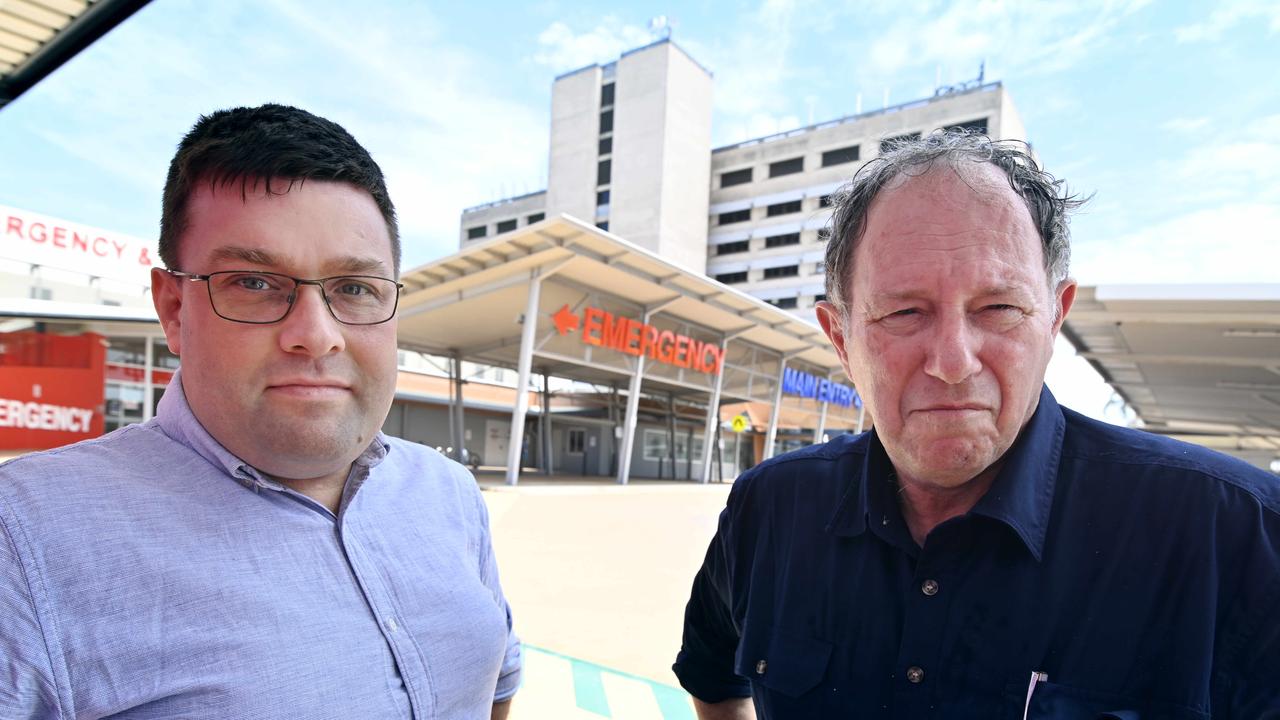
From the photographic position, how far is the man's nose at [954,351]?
1205mm

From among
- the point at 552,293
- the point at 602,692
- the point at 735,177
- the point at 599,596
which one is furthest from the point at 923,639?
the point at 735,177

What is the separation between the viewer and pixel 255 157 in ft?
4.01

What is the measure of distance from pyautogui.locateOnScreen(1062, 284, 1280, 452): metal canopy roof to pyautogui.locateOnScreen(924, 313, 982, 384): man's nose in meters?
11.3

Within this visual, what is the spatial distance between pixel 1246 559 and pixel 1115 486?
20 centimetres

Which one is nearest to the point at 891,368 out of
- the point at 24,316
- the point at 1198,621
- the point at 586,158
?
the point at 1198,621

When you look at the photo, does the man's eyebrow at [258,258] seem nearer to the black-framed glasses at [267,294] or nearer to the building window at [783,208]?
the black-framed glasses at [267,294]

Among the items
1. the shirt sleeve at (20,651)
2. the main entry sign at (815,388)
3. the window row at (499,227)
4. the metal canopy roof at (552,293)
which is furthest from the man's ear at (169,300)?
the window row at (499,227)

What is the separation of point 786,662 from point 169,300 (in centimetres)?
136

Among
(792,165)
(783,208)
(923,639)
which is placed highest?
(792,165)

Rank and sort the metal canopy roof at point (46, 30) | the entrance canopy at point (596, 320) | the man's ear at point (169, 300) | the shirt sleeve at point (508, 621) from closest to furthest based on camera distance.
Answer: the man's ear at point (169, 300)
the shirt sleeve at point (508, 621)
the metal canopy roof at point (46, 30)
the entrance canopy at point (596, 320)

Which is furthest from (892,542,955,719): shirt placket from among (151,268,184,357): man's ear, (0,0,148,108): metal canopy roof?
(0,0,148,108): metal canopy roof

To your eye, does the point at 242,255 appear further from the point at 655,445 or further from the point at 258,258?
the point at 655,445

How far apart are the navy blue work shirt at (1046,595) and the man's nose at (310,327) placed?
3.32 ft

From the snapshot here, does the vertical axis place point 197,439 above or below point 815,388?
above
